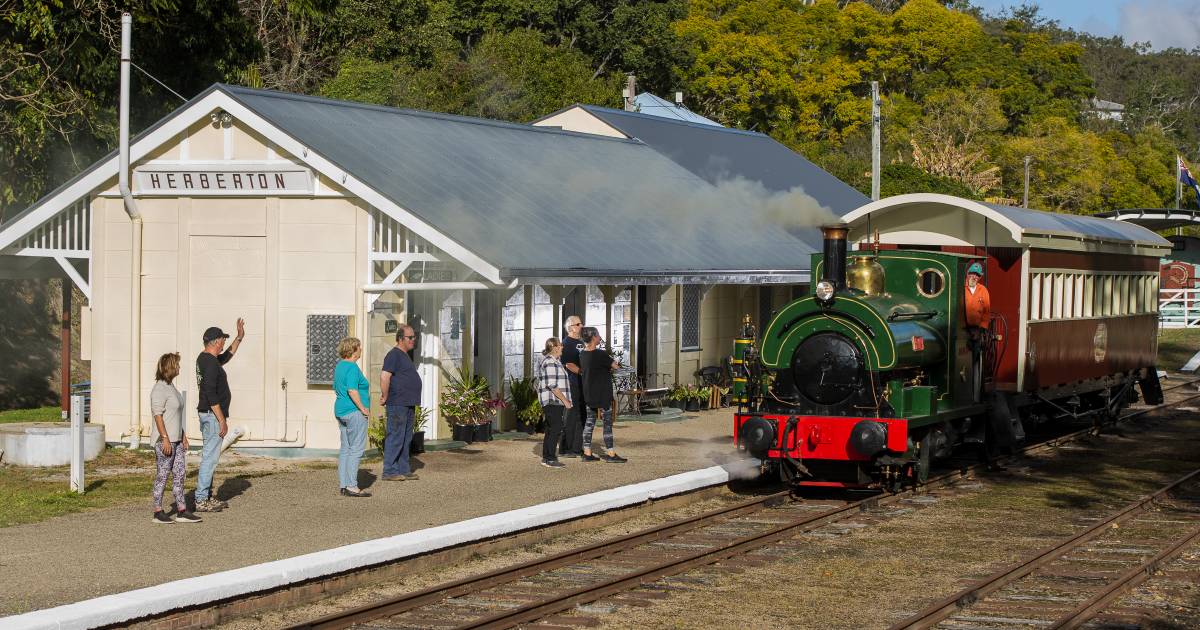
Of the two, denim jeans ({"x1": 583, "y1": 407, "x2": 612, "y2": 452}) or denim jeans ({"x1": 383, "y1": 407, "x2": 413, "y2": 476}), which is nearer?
denim jeans ({"x1": 383, "y1": 407, "x2": 413, "y2": 476})

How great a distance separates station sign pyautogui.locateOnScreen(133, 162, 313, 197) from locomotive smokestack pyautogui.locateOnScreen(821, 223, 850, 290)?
6257mm

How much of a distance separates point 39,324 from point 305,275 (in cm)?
1565

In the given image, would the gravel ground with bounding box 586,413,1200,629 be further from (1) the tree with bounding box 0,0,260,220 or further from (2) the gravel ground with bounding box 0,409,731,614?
(1) the tree with bounding box 0,0,260,220

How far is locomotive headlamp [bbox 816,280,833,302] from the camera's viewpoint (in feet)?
48.4

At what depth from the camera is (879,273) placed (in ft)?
51.3

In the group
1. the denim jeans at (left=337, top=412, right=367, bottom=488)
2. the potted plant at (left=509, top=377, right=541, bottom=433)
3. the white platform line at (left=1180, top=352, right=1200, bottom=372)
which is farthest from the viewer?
the white platform line at (left=1180, top=352, right=1200, bottom=372)

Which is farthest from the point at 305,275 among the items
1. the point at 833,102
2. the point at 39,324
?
the point at 833,102

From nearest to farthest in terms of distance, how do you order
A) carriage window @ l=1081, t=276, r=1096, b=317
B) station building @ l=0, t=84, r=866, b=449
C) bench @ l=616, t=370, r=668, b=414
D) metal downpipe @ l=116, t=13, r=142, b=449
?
station building @ l=0, t=84, r=866, b=449 < metal downpipe @ l=116, t=13, r=142, b=449 < carriage window @ l=1081, t=276, r=1096, b=317 < bench @ l=616, t=370, r=668, b=414

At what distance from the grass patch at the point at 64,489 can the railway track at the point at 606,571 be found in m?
4.21

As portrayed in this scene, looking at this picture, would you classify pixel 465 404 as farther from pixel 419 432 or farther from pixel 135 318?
pixel 135 318

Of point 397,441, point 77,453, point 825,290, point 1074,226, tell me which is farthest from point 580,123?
point 77,453

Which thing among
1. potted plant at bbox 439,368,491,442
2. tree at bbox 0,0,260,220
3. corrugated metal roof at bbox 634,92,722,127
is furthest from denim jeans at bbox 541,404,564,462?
corrugated metal roof at bbox 634,92,722,127

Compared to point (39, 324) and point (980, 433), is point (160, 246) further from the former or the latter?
point (39, 324)

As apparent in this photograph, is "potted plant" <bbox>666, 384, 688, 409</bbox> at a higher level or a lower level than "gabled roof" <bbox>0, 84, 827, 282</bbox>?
lower
